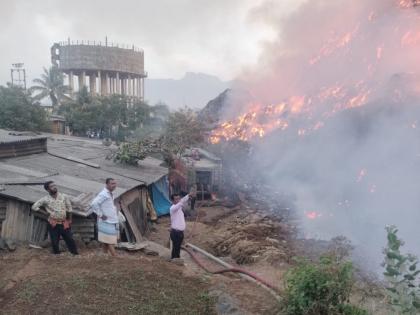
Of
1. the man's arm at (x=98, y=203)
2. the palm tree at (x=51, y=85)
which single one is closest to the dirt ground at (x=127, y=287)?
the man's arm at (x=98, y=203)

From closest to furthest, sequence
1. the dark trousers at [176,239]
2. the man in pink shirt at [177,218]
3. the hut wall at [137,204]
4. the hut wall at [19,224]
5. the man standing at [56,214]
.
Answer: the man standing at [56,214] → the man in pink shirt at [177,218] → the dark trousers at [176,239] → the hut wall at [19,224] → the hut wall at [137,204]

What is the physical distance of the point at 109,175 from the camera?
15727 millimetres

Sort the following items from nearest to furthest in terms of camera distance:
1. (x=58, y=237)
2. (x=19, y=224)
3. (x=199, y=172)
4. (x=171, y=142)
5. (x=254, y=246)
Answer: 1. (x=58, y=237)
2. (x=19, y=224)
3. (x=254, y=246)
4. (x=171, y=142)
5. (x=199, y=172)

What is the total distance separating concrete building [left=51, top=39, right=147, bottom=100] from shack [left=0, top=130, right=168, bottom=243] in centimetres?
3369

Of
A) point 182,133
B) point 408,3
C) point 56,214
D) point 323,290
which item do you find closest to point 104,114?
point 182,133

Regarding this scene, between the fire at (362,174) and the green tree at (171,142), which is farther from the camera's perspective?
the fire at (362,174)

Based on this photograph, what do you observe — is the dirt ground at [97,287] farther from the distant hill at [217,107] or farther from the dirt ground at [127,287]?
the distant hill at [217,107]

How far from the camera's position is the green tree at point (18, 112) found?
30.2 m

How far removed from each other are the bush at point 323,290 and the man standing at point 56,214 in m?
5.22

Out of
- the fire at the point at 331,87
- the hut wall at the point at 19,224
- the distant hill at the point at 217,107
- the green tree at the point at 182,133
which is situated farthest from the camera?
the distant hill at the point at 217,107

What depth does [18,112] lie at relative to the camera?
101ft

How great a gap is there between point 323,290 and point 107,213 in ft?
15.7

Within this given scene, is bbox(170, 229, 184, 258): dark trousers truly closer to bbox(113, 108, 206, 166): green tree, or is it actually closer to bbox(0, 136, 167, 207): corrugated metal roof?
bbox(0, 136, 167, 207): corrugated metal roof

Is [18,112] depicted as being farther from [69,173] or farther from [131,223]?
[131,223]
